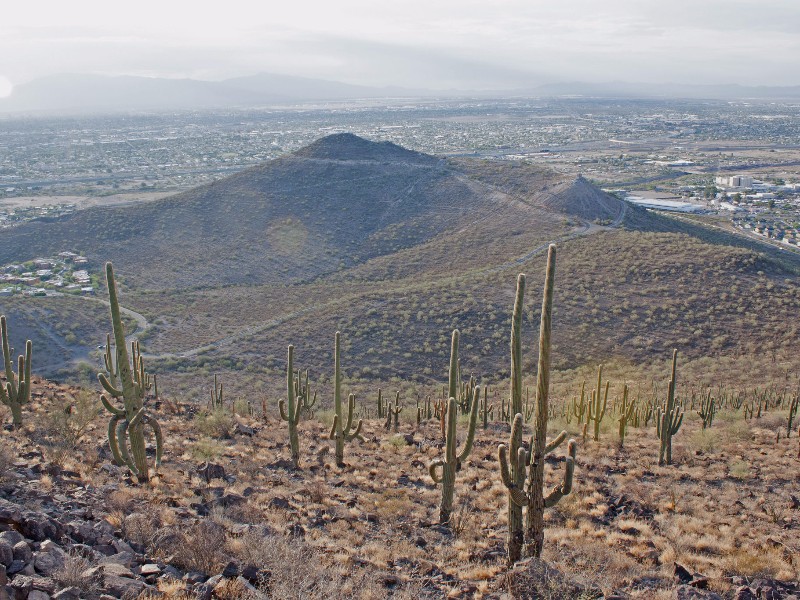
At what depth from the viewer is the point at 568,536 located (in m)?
10.3

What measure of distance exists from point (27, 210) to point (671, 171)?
100 metres

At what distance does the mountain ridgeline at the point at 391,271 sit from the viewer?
33344 millimetres

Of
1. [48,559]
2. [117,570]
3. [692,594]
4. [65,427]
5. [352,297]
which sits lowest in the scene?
[352,297]

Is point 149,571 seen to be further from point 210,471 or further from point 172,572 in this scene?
point 210,471

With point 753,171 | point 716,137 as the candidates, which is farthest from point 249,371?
point 716,137

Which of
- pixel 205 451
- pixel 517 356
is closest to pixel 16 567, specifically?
pixel 517 356

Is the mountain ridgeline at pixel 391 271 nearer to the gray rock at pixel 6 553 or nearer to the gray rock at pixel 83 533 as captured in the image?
the gray rock at pixel 83 533

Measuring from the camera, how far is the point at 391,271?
158ft

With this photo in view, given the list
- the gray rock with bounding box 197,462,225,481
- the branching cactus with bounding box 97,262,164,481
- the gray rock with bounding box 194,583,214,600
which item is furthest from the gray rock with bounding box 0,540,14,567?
the gray rock with bounding box 197,462,225,481

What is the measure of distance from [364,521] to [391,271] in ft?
125

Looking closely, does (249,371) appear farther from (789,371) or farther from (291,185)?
(291,185)

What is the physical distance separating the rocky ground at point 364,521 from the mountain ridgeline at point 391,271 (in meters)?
15.3

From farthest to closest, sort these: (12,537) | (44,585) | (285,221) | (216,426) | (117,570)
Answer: (285,221) < (216,426) < (117,570) < (12,537) < (44,585)

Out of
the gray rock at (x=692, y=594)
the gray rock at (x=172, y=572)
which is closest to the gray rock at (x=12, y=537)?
the gray rock at (x=172, y=572)
